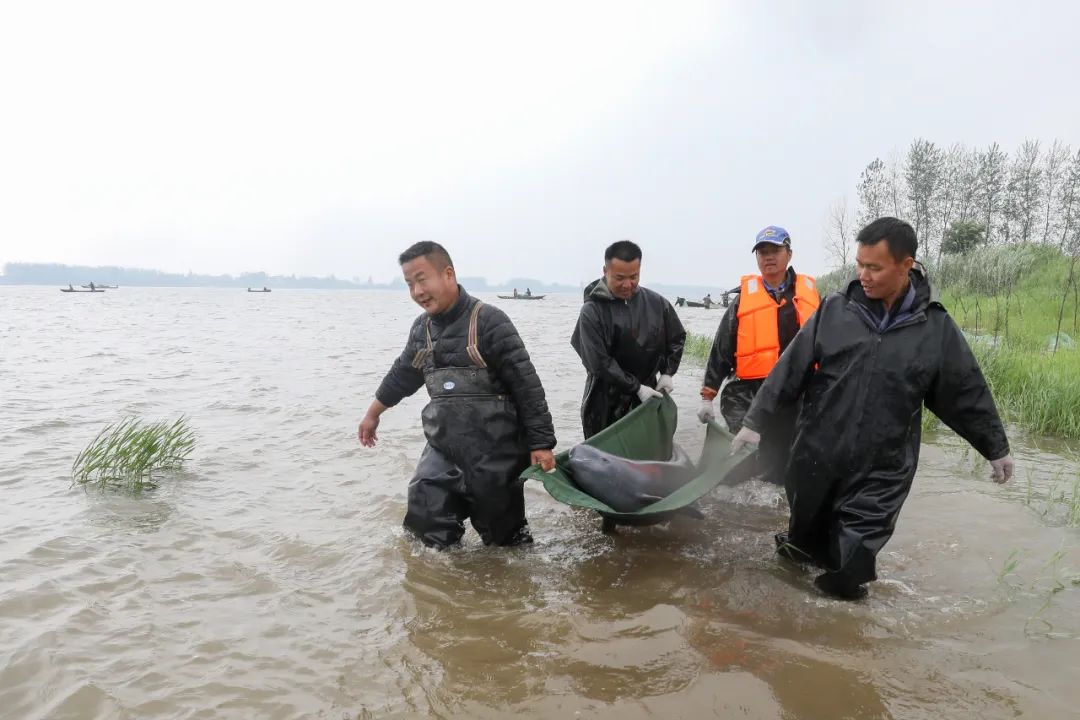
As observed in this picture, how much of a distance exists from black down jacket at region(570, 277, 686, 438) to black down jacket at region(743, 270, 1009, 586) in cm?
131

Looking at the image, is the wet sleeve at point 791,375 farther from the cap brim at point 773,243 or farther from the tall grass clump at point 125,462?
the tall grass clump at point 125,462

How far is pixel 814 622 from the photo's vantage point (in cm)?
290

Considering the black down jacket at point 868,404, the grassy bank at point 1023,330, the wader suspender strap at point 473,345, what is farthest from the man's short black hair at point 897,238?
the grassy bank at point 1023,330

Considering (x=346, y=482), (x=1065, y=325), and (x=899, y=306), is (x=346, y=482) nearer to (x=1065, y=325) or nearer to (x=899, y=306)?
(x=899, y=306)

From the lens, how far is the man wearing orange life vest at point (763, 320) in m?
4.24

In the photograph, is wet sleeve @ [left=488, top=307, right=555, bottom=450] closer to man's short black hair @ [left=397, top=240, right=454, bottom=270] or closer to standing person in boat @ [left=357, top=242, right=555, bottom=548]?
standing person in boat @ [left=357, top=242, right=555, bottom=548]

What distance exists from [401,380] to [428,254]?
2.86ft

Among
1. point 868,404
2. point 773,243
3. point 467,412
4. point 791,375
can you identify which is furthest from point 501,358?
point 773,243

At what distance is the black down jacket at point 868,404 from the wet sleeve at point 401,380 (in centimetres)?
199

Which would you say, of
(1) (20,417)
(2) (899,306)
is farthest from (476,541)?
(1) (20,417)

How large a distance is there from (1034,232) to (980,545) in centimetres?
3351

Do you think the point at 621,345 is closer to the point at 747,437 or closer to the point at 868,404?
the point at 747,437

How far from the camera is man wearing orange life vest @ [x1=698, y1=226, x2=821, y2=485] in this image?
4238 mm

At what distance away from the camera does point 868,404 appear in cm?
292
